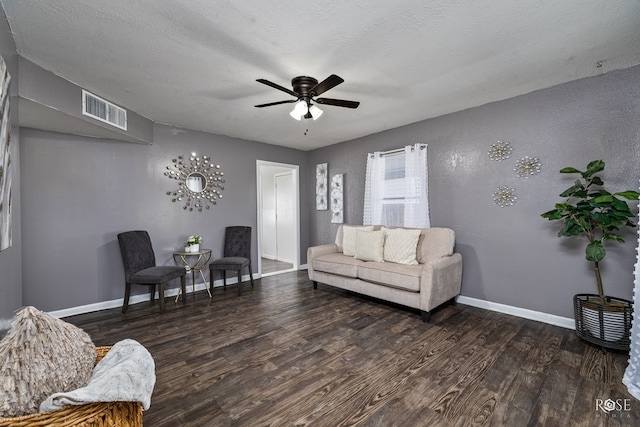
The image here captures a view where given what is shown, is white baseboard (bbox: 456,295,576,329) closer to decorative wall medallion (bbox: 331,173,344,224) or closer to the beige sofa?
the beige sofa

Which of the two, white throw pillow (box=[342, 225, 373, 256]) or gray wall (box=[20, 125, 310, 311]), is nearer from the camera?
gray wall (box=[20, 125, 310, 311])

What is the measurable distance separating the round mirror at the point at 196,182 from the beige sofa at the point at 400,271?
6.39 ft

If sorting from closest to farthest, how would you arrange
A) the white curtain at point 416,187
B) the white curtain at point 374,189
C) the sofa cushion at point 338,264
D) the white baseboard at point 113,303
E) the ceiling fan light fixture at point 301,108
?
the ceiling fan light fixture at point 301,108
the white baseboard at point 113,303
the sofa cushion at point 338,264
the white curtain at point 416,187
the white curtain at point 374,189

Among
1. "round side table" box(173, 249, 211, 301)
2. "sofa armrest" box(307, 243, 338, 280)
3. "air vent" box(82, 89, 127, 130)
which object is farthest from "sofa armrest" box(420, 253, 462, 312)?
"air vent" box(82, 89, 127, 130)

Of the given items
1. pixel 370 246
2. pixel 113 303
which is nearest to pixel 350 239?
pixel 370 246

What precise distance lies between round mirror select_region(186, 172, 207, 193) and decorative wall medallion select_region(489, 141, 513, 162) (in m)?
3.93

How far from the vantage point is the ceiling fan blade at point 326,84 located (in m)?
2.02

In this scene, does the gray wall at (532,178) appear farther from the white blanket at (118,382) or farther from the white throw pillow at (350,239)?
the white blanket at (118,382)

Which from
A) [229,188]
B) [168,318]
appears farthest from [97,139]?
[168,318]

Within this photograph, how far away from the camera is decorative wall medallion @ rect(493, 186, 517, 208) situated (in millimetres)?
3037

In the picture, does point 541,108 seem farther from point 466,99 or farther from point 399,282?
point 399,282

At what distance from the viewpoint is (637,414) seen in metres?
1.58

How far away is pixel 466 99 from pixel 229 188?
354cm

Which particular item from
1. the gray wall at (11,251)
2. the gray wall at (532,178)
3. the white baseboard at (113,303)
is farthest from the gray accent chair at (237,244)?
the gray wall at (532,178)
